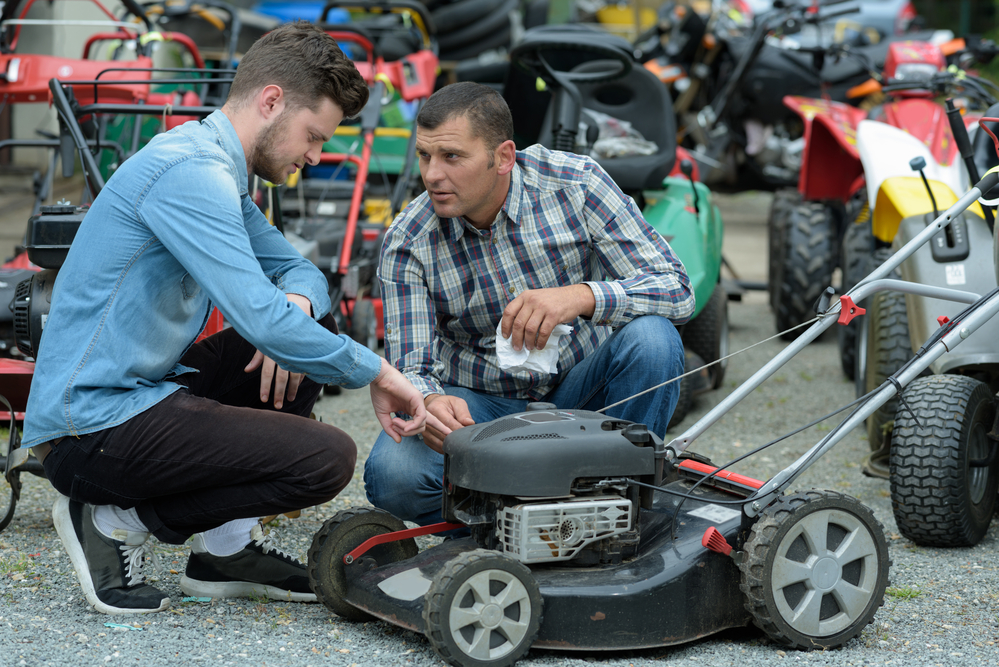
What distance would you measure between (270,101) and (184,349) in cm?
56

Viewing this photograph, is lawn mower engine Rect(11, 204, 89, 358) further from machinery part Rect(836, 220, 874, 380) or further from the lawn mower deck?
machinery part Rect(836, 220, 874, 380)

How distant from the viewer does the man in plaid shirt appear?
2.54m

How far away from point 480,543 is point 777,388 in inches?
118

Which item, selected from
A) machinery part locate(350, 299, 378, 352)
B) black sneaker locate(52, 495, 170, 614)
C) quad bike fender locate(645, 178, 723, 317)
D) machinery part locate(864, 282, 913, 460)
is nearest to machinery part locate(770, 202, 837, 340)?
quad bike fender locate(645, 178, 723, 317)

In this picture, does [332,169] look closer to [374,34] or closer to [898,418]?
[374,34]

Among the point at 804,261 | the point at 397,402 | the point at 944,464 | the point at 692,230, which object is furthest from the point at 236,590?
the point at 804,261

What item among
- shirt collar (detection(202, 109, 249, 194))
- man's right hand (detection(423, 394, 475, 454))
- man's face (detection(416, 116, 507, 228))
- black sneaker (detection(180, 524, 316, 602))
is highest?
shirt collar (detection(202, 109, 249, 194))

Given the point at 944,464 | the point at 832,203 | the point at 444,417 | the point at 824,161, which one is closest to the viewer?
→ the point at 444,417

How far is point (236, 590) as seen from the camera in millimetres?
2512

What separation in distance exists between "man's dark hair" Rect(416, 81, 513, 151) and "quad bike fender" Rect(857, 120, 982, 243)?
1.67 meters

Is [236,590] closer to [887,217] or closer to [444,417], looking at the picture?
[444,417]

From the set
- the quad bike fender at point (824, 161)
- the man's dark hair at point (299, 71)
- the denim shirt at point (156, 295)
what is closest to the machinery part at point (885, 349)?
the quad bike fender at point (824, 161)

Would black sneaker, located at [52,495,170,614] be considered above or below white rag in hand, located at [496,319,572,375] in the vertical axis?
below

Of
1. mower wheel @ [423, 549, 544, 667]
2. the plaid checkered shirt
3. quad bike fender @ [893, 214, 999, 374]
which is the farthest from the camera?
quad bike fender @ [893, 214, 999, 374]
